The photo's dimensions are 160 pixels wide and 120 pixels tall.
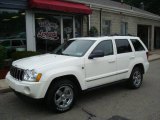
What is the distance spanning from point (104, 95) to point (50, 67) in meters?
2.22

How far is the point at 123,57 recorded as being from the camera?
20.9ft

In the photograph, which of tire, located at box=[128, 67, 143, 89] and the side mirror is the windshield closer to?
the side mirror

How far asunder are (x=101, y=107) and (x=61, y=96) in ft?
3.53

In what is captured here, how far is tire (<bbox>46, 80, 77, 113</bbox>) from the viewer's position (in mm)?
4695

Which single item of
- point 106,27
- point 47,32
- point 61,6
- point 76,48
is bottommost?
point 76,48

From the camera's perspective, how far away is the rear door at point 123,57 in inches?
246

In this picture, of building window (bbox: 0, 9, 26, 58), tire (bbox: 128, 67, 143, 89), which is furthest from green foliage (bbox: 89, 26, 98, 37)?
tire (bbox: 128, 67, 143, 89)

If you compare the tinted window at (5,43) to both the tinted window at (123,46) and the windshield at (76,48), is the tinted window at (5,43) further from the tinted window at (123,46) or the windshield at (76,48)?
the tinted window at (123,46)

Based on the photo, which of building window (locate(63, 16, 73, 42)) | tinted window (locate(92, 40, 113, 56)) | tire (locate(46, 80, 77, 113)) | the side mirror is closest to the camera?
tire (locate(46, 80, 77, 113))

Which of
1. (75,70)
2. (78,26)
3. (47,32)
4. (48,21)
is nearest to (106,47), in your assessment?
(75,70)

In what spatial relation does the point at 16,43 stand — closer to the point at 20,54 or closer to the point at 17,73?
the point at 20,54

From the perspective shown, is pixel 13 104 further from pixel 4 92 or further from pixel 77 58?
pixel 77 58

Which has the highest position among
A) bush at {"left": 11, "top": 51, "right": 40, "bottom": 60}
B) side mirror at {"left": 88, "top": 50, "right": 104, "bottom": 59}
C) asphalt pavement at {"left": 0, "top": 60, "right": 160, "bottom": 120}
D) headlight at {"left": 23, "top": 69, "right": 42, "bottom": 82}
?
side mirror at {"left": 88, "top": 50, "right": 104, "bottom": 59}

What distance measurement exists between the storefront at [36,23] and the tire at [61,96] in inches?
228
